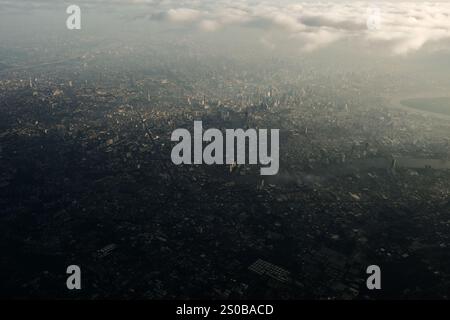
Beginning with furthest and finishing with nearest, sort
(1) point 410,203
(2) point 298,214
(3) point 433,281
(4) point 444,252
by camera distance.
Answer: (1) point 410,203 < (2) point 298,214 < (4) point 444,252 < (3) point 433,281

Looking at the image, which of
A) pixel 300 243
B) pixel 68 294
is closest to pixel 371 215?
pixel 300 243

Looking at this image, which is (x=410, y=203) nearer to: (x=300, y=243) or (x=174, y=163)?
(x=300, y=243)

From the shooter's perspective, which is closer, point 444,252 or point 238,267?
point 238,267

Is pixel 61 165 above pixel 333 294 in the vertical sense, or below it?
above

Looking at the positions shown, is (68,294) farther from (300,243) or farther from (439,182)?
(439,182)

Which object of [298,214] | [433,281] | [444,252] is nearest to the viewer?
[433,281]

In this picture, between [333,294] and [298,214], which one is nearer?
[333,294]
